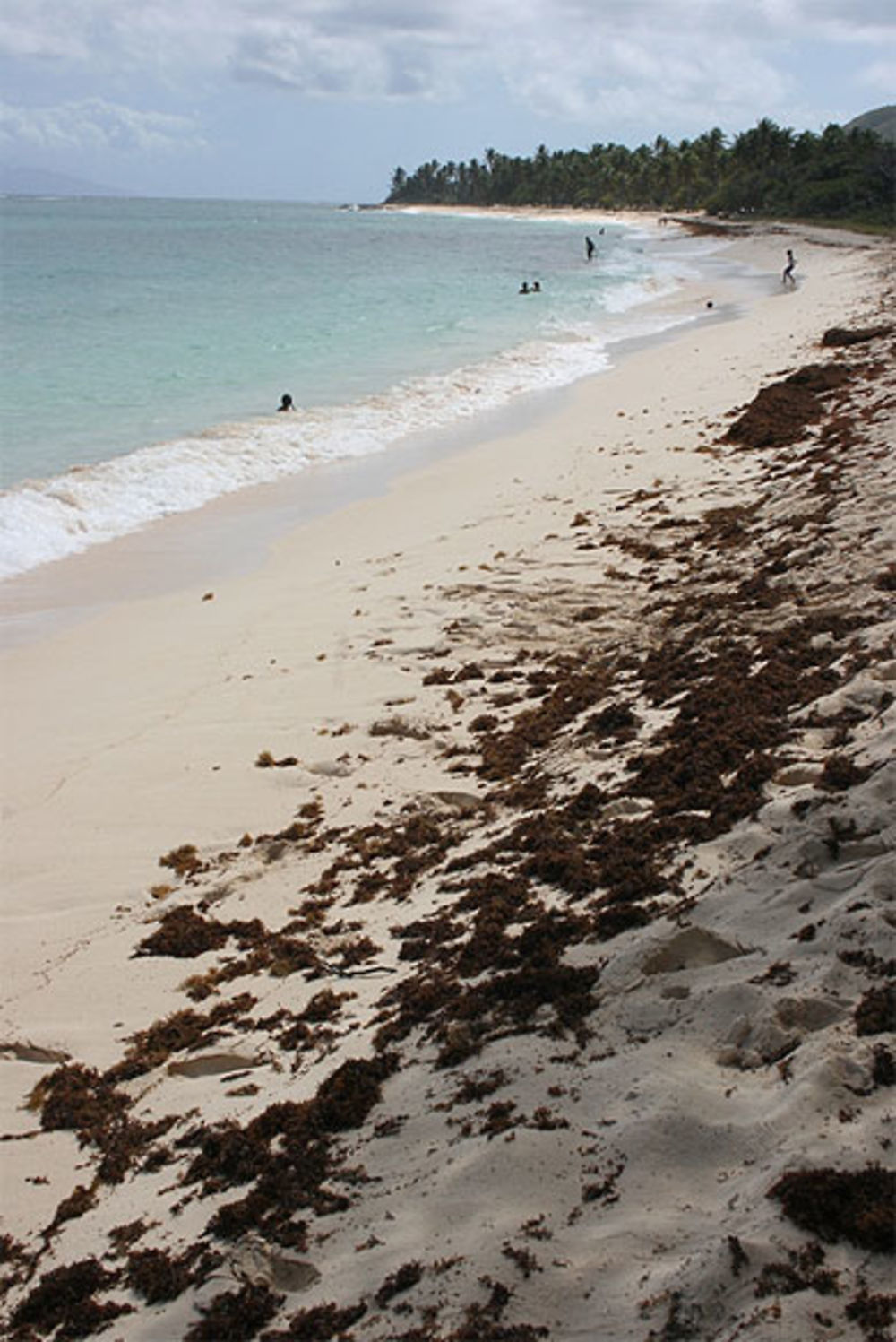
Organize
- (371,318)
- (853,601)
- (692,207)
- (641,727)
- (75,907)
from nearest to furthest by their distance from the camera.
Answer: (75,907) < (641,727) < (853,601) < (371,318) < (692,207)

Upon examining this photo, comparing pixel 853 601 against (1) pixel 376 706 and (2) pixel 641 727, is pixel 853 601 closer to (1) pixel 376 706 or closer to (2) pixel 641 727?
(2) pixel 641 727

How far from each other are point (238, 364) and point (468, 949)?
22372mm

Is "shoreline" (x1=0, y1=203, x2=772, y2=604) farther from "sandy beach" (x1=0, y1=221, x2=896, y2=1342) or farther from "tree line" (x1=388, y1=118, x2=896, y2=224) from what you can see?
"tree line" (x1=388, y1=118, x2=896, y2=224)

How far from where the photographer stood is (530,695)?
22.7 feet

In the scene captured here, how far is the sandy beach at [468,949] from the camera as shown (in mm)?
2672

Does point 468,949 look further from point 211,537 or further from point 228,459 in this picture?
point 228,459

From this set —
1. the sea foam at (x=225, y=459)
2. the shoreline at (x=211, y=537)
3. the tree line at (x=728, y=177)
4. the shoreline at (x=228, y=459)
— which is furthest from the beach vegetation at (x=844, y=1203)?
the tree line at (x=728, y=177)

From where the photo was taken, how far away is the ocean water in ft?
47.1

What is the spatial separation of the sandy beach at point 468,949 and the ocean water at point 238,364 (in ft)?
16.5

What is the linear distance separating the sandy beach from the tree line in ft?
227

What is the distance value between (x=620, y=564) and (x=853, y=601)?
271cm

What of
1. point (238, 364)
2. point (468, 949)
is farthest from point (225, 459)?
point (468, 949)

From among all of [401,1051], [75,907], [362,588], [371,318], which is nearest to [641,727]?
[401,1051]

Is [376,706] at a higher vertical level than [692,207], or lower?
lower
